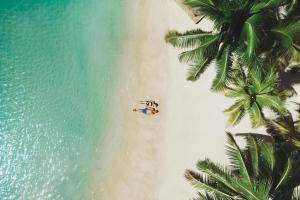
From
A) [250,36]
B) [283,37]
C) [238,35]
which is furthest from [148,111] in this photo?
[283,37]

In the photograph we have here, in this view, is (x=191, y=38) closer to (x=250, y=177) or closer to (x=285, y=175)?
(x=250, y=177)

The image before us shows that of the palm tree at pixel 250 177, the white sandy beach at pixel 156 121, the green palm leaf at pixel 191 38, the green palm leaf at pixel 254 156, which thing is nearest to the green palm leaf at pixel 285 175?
the palm tree at pixel 250 177

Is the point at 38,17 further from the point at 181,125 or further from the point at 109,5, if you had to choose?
the point at 181,125

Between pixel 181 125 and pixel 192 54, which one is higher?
pixel 192 54

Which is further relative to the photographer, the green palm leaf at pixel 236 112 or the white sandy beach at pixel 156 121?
the white sandy beach at pixel 156 121

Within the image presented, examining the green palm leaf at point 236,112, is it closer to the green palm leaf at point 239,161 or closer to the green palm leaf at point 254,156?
the green palm leaf at point 254,156

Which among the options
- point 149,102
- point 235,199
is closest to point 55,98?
point 149,102
